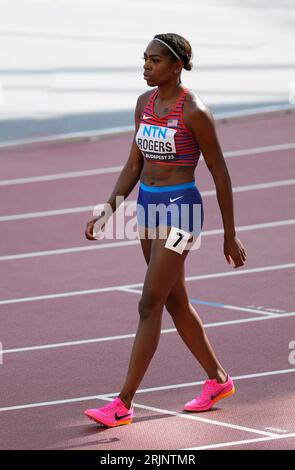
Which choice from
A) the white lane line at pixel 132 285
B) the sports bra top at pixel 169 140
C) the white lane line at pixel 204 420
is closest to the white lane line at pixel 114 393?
the white lane line at pixel 204 420

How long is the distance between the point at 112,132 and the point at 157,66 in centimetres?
955

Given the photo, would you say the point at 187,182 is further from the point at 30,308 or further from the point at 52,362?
the point at 30,308

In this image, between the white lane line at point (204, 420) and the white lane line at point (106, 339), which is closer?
the white lane line at point (204, 420)

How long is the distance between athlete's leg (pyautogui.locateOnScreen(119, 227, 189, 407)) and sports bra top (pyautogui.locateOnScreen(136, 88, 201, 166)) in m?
0.40

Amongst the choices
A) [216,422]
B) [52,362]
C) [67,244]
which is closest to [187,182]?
[216,422]

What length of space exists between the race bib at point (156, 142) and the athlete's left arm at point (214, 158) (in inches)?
5.5

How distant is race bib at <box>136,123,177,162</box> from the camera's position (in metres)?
7.47

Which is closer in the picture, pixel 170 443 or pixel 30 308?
pixel 170 443

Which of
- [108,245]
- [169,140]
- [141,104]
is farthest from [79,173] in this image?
[169,140]

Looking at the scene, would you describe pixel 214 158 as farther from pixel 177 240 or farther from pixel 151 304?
pixel 151 304

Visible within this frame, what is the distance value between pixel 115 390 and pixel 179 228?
52.3 inches

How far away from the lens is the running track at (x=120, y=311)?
298 inches

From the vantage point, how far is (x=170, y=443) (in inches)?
283

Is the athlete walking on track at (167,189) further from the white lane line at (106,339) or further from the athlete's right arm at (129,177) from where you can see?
the white lane line at (106,339)
